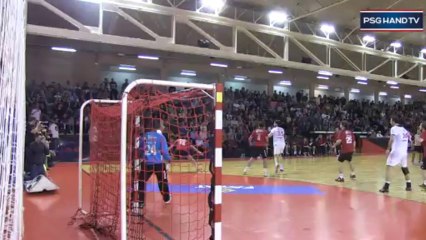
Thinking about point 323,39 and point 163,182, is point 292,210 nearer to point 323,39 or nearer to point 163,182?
point 163,182

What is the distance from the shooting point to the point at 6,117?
392 cm

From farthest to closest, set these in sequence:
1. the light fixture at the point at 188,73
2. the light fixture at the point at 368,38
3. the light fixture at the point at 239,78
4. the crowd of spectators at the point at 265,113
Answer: the light fixture at the point at 239,78
the light fixture at the point at 188,73
the light fixture at the point at 368,38
the crowd of spectators at the point at 265,113

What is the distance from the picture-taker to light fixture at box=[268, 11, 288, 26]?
680 inches

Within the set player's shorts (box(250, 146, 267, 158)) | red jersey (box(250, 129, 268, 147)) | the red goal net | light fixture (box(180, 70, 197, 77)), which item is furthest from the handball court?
light fixture (box(180, 70, 197, 77))

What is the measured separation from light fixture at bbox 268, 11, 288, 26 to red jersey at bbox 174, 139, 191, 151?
9868mm

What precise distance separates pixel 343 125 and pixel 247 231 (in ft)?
23.7

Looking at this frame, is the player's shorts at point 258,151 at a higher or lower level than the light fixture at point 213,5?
lower

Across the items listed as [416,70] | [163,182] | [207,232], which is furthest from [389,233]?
[416,70]

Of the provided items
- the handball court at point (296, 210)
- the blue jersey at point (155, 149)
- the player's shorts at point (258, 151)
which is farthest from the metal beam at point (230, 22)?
the blue jersey at point (155, 149)

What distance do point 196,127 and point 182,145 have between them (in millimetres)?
1879

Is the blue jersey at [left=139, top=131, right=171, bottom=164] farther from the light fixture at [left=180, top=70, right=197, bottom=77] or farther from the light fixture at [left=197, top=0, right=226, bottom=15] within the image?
the light fixture at [left=180, top=70, right=197, bottom=77]

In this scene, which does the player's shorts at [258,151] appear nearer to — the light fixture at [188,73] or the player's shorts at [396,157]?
the player's shorts at [396,157]

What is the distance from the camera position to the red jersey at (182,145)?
8.32m

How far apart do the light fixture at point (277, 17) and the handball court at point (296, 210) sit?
7.57 metres
